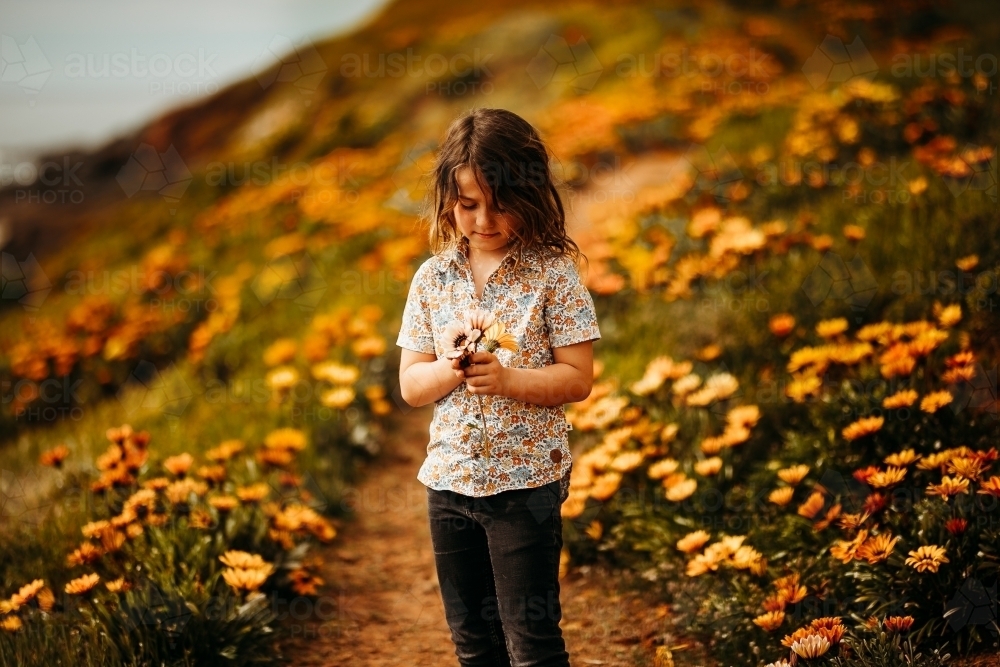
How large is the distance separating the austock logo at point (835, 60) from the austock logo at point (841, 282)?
4.28 m

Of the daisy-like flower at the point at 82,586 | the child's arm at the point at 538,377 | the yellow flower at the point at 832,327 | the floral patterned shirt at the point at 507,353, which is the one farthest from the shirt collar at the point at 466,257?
the yellow flower at the point at 832,327

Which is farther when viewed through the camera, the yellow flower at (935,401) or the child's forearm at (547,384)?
the yellow flower at (935,401)

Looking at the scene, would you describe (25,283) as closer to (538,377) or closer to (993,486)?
(538,377)

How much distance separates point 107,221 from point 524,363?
9141mm

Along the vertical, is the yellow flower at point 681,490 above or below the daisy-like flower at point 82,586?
below

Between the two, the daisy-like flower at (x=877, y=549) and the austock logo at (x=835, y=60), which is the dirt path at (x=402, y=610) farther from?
the austock logo at (x=835, y=60)

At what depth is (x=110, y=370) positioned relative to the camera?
5.32 metres

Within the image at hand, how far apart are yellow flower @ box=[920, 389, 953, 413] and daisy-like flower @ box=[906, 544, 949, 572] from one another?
0.54 metres

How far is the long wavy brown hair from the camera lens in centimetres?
183

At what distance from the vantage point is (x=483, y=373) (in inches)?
65.3

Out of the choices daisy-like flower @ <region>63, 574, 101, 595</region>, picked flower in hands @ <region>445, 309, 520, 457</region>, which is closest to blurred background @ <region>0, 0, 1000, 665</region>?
daisy-like flower @ <region>63, 574, 101, 595</region>

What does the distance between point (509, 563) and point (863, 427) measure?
121cm

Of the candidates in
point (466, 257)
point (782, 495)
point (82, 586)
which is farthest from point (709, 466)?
point (82, 586)

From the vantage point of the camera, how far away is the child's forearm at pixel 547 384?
176 cm
